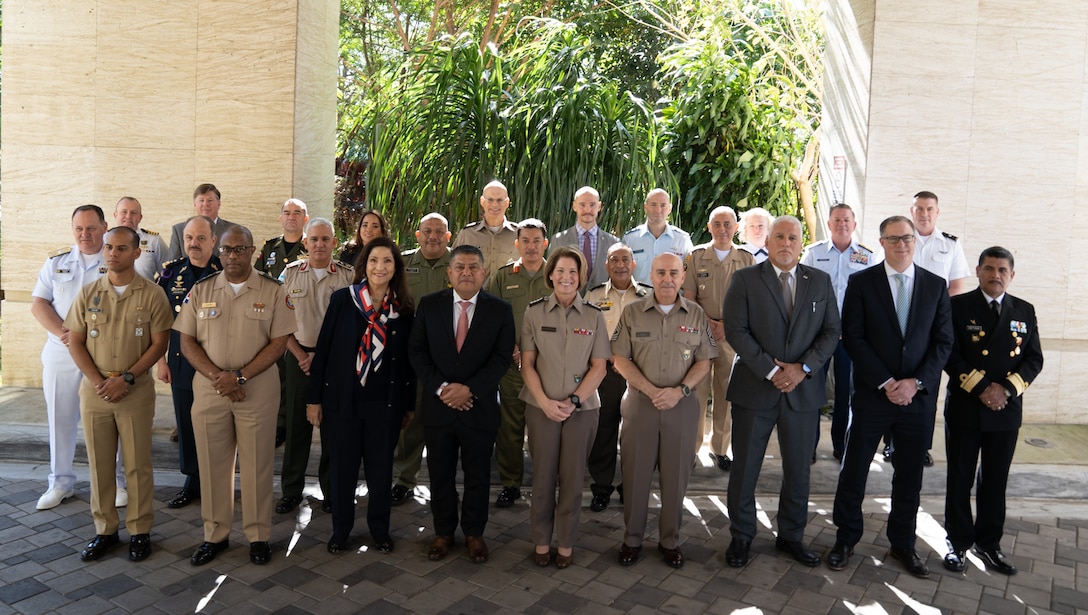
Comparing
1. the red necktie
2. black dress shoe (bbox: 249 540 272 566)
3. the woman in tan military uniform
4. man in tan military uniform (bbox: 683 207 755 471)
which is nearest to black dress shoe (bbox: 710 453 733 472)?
man in tan military uniform (bbox: 683 207 755 471)

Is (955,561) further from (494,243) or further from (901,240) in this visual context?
(494,243)

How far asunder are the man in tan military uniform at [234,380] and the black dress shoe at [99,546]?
1.45 ft

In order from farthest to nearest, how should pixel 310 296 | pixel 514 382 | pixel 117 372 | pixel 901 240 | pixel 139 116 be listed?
1. pixel 139 116
2. pixel 514 382
3. pixel 310 296
4. pixel 901 240
5. pixel 117 372

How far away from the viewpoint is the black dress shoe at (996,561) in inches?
161

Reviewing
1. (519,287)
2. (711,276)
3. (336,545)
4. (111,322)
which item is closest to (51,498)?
(111,322)

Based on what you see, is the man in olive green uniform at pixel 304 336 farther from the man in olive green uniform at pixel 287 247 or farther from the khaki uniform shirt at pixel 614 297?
the khaki uniform shirt at pixel 614 297

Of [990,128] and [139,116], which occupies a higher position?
[990,128]

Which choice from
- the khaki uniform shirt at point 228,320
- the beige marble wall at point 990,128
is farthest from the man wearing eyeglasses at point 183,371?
the beige marble wall at point 990,128

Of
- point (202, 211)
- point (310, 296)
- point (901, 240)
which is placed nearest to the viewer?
point (901, 240)

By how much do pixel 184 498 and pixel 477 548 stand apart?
68.6 inches

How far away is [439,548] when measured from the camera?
411 cm

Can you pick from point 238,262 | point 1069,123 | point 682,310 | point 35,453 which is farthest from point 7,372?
point 1069,123

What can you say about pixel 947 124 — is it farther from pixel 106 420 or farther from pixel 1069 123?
pixel 106 420

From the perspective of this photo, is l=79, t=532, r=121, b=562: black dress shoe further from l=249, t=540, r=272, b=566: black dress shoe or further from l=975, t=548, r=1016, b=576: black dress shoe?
l=975, t=548, r=1016, b=576: black dress shoe
